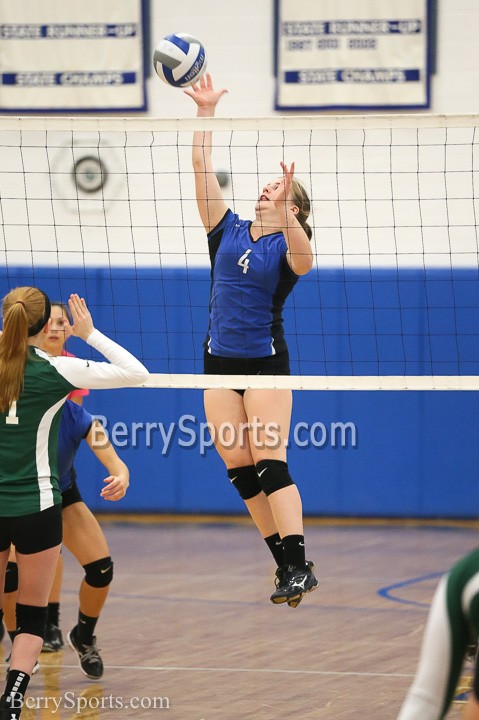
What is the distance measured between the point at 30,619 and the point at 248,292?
1866mm

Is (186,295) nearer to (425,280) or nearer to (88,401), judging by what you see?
(88,401)

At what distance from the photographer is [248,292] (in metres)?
5.48

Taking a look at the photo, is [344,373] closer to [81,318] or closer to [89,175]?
[89,175]

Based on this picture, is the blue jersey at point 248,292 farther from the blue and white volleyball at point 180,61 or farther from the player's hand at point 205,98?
the blue and white volleyball at point 180,61

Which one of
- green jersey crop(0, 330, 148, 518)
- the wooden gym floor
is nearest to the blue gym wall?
the wooden gym floor

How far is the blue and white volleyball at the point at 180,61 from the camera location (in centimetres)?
587

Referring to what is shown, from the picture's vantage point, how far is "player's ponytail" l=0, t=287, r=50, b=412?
4.33 m

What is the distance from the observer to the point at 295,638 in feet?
22.2

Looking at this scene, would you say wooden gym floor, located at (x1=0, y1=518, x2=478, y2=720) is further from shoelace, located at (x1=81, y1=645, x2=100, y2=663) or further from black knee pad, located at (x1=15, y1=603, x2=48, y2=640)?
black knee pad, located at (x1=15, y1=603, x2=48, y2=640)

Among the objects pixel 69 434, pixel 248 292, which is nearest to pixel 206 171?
pixel 248 292

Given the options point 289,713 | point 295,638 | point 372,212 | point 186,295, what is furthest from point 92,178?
point 289,713

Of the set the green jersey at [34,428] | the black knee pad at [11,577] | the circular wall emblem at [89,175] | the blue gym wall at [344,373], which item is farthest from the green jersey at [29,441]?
the circular wall emblem at [89,175]

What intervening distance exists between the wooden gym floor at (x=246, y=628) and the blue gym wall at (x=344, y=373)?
0.40m

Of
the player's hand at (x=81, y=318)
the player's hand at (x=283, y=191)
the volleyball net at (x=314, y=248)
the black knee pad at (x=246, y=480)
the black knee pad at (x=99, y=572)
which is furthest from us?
the volleyball net at (x=314, y=248)
